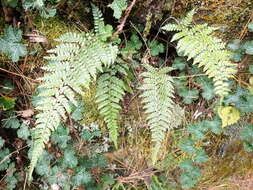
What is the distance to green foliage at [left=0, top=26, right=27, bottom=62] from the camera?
2455 mm

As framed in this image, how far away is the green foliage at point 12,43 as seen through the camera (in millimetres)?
2455

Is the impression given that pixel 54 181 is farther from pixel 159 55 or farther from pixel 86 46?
pixel 159 55

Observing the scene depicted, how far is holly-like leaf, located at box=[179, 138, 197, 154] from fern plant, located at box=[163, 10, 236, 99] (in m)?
0.71

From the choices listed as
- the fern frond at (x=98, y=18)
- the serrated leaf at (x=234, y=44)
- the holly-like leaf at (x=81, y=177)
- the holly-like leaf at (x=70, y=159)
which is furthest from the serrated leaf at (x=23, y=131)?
the serrated leaf at (x=234, y=44)

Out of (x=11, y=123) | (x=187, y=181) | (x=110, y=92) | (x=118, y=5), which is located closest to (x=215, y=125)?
(x=187, y=181)

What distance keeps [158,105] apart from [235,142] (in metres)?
1.00

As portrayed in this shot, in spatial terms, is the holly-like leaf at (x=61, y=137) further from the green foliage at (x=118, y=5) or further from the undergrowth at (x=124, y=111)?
the green foliage at (x=118, y=5)

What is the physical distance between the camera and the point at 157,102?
93.4 inches

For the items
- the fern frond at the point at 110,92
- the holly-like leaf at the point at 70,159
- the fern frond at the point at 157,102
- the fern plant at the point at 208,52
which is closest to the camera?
the fern plant at the point at 208,52

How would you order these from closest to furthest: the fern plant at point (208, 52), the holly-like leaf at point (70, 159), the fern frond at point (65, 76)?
the fern plant at point (208, 52), the fern frond at point (65, 76), the holly-like leaf at point (70, 159)

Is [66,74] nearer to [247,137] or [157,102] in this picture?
[157,102]

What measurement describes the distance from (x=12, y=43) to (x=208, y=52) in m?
1.48

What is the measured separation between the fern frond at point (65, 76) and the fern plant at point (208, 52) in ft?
1.77

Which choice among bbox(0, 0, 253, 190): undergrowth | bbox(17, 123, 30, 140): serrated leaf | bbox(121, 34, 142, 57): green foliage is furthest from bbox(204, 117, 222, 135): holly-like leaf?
bbox(17, 123, 30, 140): serrated leaf
